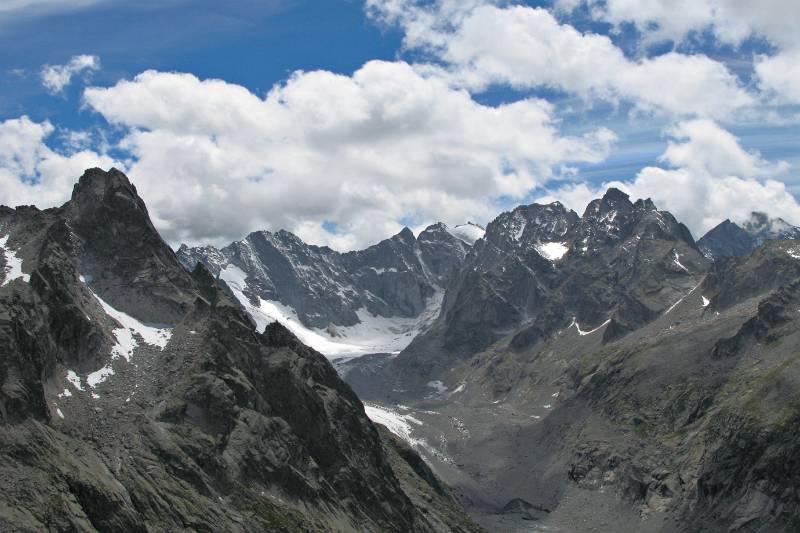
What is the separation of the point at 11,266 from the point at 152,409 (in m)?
29.0

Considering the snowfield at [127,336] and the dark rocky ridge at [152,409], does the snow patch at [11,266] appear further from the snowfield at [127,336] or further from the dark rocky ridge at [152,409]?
the snowfield at [127,336]

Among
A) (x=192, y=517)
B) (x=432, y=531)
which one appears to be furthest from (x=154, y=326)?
(x=432, y=531)

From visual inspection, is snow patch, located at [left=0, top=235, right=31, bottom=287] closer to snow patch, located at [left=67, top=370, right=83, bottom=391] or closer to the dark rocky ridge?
the dark rocky ridge

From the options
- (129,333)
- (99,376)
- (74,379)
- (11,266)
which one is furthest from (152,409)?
(11,266)

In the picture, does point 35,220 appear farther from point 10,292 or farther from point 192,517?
point 192,517

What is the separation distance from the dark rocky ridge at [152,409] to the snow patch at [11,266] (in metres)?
1.16

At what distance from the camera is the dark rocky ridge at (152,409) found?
291 feet

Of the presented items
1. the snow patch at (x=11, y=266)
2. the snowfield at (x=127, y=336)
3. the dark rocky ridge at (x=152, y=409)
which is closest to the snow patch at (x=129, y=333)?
the snowfield at (x=127, y=336)

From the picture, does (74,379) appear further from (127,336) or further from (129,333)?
(129,333)

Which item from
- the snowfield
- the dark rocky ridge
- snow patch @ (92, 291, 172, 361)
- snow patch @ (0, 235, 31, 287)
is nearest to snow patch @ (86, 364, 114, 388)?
the snowfield

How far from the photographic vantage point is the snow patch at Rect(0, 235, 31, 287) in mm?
117125

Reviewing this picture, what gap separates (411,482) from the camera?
7554 inches

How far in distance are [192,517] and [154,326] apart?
4751 centimetres

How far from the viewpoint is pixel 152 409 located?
116 metres
